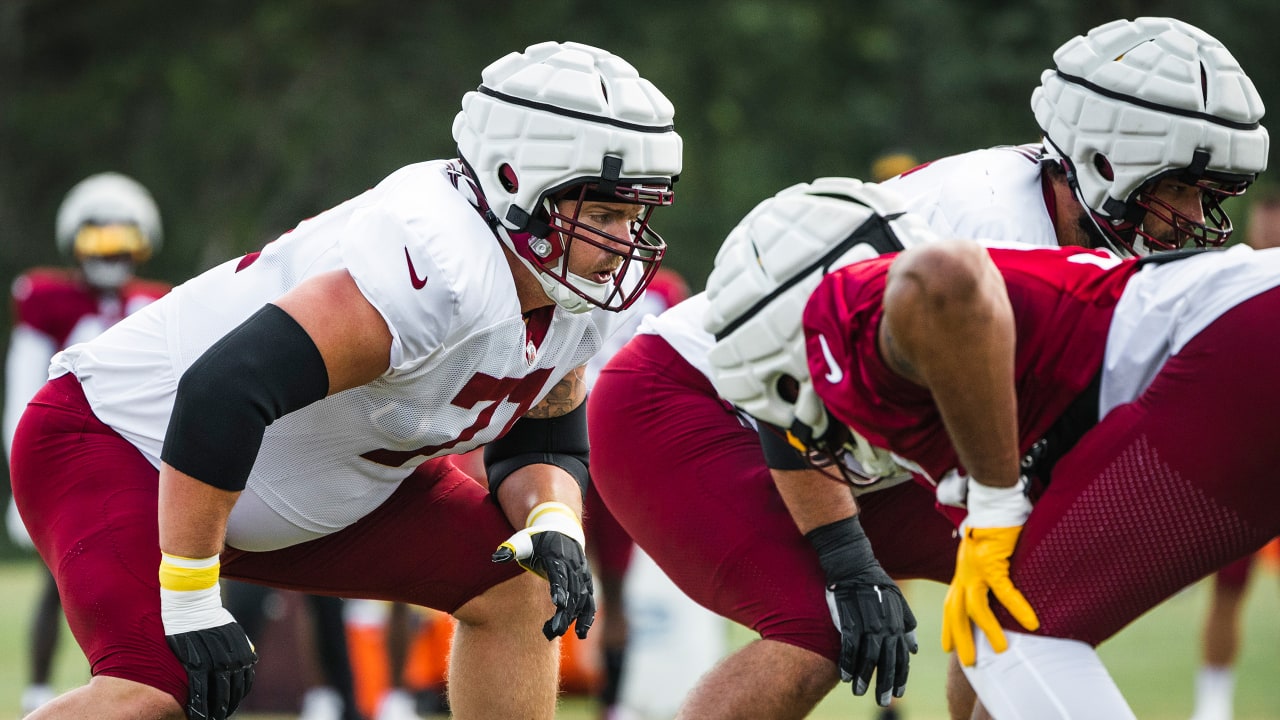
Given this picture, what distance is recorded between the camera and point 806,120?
15.7 meters

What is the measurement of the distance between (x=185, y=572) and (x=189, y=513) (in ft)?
0.38

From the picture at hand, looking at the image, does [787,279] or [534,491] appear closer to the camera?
[787,279]

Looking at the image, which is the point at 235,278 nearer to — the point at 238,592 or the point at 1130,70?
the point at 1130,70

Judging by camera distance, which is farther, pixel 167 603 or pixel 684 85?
pixel 684 85

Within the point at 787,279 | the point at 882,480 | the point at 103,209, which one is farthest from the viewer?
the point at 103,209

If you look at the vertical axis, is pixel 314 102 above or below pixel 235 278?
below

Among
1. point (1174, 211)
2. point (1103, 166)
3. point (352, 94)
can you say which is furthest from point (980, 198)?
point (352, 94)

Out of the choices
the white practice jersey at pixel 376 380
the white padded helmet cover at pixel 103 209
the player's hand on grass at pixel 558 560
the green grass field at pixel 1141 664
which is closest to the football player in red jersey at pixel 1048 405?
the white practice jersey at pixel 376 380

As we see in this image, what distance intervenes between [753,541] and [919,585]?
7.07m

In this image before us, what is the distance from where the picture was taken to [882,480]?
327 cm

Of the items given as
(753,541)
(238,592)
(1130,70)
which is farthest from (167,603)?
(238,592)

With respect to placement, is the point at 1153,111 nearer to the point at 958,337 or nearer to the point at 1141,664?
the point at 958,337

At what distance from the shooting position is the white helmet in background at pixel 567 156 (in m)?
3.08

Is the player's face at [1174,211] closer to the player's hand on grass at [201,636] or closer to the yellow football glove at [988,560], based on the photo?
the yellow football glove at [988,560]
